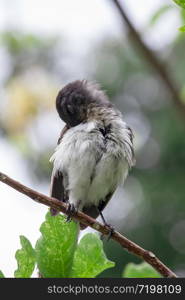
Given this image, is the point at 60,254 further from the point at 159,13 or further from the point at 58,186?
the point at 58,186

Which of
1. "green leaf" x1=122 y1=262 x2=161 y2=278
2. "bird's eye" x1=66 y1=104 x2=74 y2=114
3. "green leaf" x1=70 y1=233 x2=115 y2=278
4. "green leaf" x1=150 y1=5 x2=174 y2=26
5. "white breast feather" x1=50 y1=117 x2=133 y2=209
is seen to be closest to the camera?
"green leaf" x1=70 y1=233 x2=115 y2=278

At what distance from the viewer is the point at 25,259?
1.90 m

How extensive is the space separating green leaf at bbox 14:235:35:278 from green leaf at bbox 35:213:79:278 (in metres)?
0.02

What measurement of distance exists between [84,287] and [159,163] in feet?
48.3

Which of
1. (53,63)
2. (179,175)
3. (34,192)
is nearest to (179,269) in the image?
(179,175)

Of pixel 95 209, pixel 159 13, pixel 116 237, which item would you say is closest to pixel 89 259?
pixel 116 237

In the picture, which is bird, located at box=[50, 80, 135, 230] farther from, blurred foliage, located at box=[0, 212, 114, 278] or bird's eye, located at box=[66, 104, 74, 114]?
blurred foliage, located at box=[0, 212, 114, 278]

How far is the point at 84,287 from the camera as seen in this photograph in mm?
1824

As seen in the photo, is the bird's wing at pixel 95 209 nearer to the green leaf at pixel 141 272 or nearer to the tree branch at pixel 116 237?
the tree branch at pixel 116 237

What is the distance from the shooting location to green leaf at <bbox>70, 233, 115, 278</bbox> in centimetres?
190

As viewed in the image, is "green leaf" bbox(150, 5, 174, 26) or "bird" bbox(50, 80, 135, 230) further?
"bird" bbox(50, 80, 135, 230)

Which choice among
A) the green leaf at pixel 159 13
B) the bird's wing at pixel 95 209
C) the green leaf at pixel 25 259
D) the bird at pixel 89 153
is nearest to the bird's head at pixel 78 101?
the bird at pixel 89 153

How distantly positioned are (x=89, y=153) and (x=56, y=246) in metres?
2.57

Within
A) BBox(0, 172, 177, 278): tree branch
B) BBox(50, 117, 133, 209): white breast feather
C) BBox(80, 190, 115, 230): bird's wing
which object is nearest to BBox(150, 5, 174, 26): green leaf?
BBox(0, 172, 177, 278): tree branch
